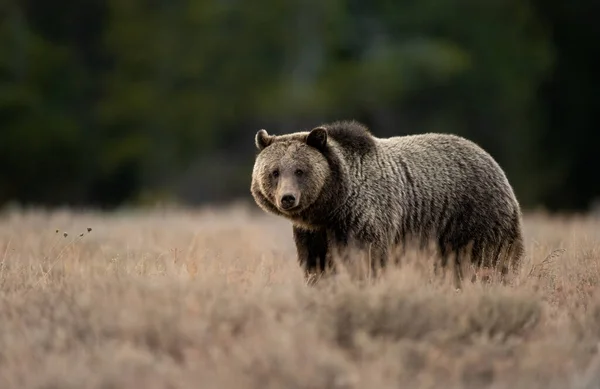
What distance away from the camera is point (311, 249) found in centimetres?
775

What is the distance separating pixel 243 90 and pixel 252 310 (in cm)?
2263

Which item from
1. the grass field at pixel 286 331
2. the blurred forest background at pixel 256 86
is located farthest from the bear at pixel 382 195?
the blurred forest background at pixel 256 86

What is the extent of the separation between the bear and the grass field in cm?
79

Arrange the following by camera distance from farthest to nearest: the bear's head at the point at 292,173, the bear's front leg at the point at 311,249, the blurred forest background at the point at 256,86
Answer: the blurred forest background at the point at 256,86, the bear's front leg at the point at 311,249, the bear's head at the point at 292,173

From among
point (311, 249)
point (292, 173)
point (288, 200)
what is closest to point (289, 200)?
point (288, 200)

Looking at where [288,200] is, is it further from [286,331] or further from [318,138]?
[286,331]

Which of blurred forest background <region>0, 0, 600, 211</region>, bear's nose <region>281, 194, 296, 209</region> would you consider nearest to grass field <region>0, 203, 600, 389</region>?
bear's nose <region>281, 194, 296, 209</region>

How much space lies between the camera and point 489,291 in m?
6.10

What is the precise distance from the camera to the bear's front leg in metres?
7.65

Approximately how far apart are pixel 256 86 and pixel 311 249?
2037 centimetres

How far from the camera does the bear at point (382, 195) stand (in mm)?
7551

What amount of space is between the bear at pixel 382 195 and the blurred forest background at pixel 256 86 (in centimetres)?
1579

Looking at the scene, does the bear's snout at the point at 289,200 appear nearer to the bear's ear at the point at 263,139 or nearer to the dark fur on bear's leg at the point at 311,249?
the dark fur on bear's leg at the point at 311,249

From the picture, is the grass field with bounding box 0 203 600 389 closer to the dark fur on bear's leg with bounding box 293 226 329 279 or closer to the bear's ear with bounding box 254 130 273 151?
the dark fur on bear's leg with bounding box 293 226 329 279
